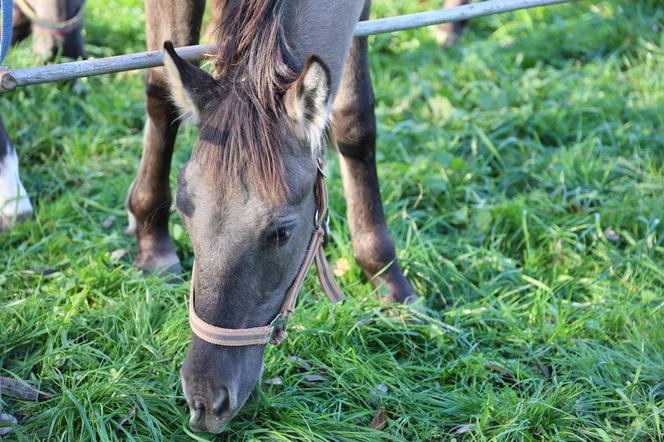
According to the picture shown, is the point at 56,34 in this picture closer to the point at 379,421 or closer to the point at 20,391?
the point at 20,391

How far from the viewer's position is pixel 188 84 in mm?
2281

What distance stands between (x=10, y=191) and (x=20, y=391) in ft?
3.76

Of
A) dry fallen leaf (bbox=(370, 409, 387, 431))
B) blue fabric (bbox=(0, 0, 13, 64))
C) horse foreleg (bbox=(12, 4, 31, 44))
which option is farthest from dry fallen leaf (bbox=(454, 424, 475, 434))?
horse foreleg (bbox=(12, 4, 31, 44))

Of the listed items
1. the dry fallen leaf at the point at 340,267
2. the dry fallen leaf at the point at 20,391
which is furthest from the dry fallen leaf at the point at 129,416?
the dry fallen leaf at the point at 340,267

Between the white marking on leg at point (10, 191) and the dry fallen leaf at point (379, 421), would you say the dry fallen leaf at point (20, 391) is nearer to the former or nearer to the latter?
the white marking on leg at point (10, 191)

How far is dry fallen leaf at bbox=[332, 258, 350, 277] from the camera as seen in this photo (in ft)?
11.5

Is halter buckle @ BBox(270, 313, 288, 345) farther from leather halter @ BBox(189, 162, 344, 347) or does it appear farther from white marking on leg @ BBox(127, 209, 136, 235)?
white marking on leg @ BBox(127, 209, 136, 235)

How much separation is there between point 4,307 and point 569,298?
2.39 metres

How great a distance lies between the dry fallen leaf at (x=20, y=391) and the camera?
105 inches

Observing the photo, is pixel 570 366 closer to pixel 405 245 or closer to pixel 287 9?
pixel 405 245

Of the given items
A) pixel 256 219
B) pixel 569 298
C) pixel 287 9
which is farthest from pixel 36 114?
pixel 569 298

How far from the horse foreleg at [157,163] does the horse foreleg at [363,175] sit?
69 centimetres

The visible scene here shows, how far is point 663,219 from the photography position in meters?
3.82

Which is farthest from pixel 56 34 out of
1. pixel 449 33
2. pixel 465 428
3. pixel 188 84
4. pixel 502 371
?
pixel 465 428
